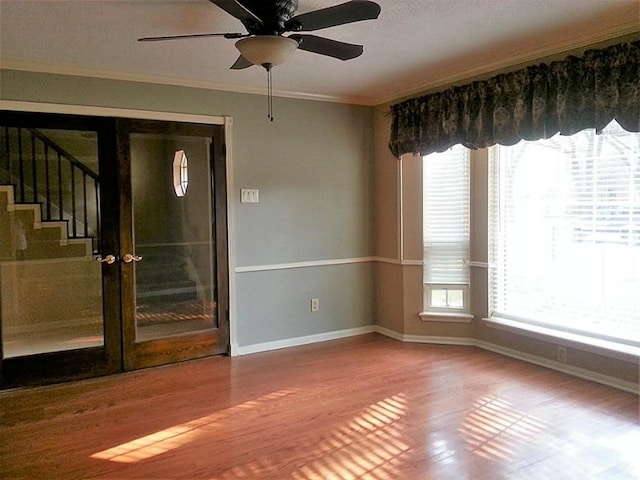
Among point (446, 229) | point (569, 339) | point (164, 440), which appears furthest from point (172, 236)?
point (569, 339)

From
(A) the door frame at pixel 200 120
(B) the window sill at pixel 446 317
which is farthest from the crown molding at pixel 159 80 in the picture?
(B) the window sill at pixel 446 317

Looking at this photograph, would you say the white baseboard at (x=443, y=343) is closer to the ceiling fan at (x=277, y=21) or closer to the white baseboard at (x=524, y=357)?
the white baseboard at (x=524, y=357)

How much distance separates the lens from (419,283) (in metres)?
4.61

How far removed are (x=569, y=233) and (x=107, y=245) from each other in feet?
11.5

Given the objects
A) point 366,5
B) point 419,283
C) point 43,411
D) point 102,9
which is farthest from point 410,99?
point 43,411

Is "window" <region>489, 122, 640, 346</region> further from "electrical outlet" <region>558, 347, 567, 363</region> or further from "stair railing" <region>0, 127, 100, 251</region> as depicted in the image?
"stair railing" <region>0, 127, 100, 251</region>

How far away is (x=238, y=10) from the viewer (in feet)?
7.30

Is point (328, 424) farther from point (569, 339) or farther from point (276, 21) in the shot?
point (276, 21)

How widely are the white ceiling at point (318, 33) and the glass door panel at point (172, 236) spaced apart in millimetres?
593

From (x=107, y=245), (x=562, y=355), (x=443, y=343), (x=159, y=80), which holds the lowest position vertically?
(x=443, y=343)

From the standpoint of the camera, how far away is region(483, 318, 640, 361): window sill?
327 centimetres

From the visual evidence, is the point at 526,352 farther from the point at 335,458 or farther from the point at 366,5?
the point at 366,5

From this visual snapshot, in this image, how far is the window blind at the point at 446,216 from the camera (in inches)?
171

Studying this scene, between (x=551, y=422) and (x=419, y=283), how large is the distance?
190 centimetres
